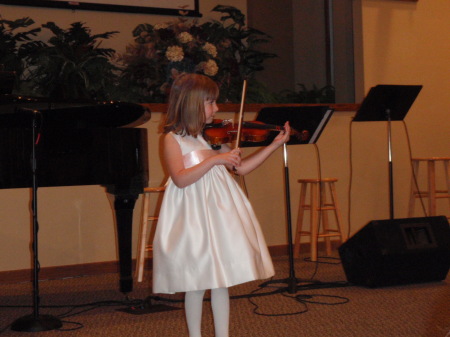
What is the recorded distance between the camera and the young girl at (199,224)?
2.74 meters

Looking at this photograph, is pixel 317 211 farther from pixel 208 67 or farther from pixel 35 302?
pixel 35 302

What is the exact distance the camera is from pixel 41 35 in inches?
287

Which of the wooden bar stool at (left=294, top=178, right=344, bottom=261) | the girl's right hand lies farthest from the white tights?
the wooden bar stool at (left=294, top=178, right=344, bottom=261)

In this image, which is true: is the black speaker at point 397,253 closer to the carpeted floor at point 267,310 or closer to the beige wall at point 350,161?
the carpeted floor at point 267,310

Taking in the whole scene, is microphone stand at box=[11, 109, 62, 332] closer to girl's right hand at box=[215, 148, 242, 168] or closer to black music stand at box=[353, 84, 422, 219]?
girl's right hand at box=[215, 148, 242, 168]

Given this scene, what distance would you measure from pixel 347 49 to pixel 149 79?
2135 mm

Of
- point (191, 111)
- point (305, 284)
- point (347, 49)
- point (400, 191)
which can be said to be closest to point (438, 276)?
point (305, 284)

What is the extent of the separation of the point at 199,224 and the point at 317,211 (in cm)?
323

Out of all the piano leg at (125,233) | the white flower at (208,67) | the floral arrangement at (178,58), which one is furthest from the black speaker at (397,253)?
the floral arrangement at (178,58)

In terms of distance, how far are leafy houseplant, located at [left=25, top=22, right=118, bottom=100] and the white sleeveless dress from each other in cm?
318

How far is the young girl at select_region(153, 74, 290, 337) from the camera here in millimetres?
2738

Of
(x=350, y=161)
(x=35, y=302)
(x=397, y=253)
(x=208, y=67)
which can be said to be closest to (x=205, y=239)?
(x=35, y=302)

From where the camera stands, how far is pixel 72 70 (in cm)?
587

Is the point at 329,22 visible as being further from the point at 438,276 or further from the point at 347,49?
the point at 438,276
